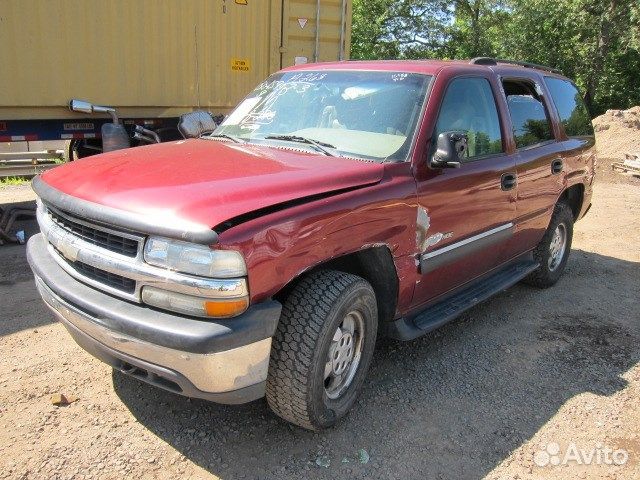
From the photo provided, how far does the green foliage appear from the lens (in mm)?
22875

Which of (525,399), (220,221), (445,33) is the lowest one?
(525,399)

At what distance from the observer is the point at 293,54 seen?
339 inches

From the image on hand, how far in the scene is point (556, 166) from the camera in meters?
4.88

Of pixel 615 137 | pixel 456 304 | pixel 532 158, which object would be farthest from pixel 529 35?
pixel 456 304

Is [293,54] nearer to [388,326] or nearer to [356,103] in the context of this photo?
[356,103]

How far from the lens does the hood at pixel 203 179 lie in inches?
97.0

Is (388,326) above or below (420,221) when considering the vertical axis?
below

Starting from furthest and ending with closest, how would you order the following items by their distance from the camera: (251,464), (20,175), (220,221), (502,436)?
1. (20,175)
2. (502,436)
3. (251,464)
4. (220,221)

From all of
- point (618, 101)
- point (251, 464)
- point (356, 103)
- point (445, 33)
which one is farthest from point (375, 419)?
point (445, 33)

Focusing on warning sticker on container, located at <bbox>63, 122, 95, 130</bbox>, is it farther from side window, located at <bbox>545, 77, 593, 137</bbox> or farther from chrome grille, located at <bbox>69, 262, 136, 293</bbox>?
side window, located at <bbox>545, 77, 593, 137</bbox>

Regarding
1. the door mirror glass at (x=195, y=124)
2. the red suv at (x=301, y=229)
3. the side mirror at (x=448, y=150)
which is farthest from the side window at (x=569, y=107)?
the door mirror glass at (x=195, y=124)

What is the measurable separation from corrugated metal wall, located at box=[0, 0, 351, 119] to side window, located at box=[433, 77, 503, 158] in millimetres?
4542

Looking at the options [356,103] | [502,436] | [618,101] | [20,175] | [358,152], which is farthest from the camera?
[618,101]

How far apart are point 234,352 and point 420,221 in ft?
4.78
